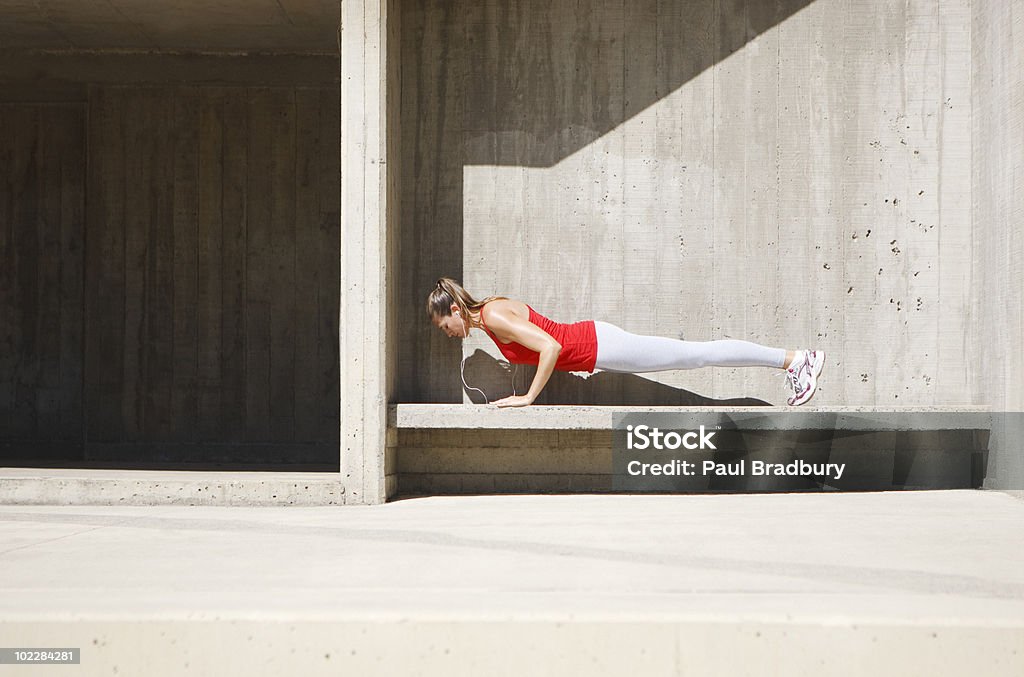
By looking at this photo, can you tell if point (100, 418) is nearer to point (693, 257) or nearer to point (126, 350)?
point (126, 350)

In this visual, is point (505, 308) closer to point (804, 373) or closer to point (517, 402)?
point (517, 402)

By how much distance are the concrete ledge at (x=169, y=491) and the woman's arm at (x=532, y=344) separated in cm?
121

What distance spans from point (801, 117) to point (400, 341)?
10.1 ft

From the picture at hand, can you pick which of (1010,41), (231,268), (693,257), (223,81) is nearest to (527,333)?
(693,257)

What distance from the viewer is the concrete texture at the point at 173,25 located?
21.8 feet

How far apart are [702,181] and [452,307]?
1.90 metres

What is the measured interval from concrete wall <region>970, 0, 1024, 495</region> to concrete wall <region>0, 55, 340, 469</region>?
5550mm

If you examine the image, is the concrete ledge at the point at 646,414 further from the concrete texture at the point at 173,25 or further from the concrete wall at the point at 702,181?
the concrete texture at the point at 173,25

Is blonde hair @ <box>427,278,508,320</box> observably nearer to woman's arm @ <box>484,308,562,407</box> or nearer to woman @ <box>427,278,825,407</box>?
woman @ <box>427,278,825,407</box>

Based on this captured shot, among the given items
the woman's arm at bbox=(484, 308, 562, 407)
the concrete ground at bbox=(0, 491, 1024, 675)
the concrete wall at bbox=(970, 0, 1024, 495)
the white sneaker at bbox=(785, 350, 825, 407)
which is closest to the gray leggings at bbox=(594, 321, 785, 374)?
the white sneaker at bbox=(785, 350, 825, 407)

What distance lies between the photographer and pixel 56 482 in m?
5.24

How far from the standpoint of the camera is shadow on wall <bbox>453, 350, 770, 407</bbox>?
5930mm

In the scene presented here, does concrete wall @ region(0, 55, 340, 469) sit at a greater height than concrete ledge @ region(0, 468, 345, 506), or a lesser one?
greater

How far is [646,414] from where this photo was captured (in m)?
5.45
